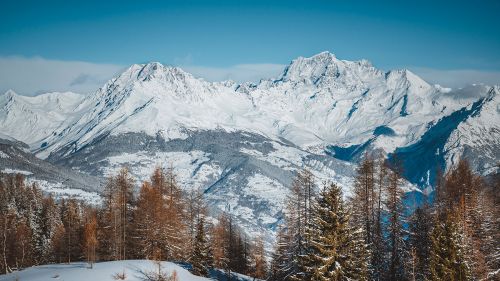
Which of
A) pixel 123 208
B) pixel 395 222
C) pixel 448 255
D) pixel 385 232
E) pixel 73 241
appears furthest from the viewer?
pixel 73 241

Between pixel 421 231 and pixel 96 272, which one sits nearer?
pixel 96 272

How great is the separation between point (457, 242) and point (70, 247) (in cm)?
5790

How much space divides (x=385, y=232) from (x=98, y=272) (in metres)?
29.7

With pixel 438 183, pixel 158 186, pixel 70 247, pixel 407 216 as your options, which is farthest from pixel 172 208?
pixel 438 183

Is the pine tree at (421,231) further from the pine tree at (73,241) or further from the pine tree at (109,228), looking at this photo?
the pine tree at (73,241)

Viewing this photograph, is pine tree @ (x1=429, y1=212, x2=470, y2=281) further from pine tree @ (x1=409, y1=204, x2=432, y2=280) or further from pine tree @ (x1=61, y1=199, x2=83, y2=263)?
pine tree @ (x1=61, y1=199, x2=83, y2=263)

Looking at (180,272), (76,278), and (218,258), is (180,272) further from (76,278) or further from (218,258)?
(218,258)

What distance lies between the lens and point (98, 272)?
4844 cm

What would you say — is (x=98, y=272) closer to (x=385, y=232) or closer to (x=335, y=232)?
(x=335, y=232)

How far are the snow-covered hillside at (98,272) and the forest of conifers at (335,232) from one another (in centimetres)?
223

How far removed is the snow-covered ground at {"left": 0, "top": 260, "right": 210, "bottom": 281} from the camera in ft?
153

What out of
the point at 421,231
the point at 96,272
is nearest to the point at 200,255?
the point at 96,272

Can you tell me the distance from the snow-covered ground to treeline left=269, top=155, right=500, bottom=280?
13.3 metres

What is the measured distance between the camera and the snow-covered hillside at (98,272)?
46.7 meters
